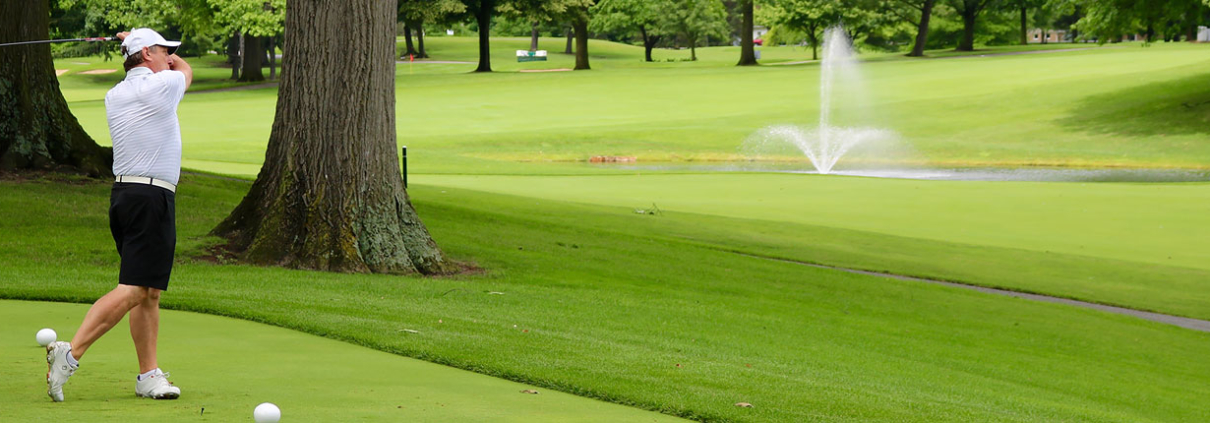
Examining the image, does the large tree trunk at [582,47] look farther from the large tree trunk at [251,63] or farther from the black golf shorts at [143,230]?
the black golf shorts at [143,230]

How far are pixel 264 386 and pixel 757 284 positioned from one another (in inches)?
390

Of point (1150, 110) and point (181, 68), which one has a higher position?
point (181, 68)

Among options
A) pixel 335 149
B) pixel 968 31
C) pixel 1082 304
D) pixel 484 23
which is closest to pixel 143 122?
pixel 335 149

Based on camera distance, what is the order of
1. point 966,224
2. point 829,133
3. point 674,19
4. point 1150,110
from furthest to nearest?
point 674,19
point 829,133
point 1150,110
point 966,224

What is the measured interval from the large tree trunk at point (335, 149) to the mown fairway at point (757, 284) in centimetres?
70

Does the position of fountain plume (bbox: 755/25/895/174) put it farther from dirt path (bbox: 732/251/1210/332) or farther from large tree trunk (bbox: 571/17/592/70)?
large tree trunk (bbox: 571/17/592/70)

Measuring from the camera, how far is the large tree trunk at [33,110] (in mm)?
17094

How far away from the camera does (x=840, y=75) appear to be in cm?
6569

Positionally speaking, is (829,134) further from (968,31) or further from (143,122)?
(143,122)

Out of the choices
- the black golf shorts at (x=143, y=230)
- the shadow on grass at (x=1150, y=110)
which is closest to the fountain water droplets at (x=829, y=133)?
the shadow on grass at (x=1150, y=110)

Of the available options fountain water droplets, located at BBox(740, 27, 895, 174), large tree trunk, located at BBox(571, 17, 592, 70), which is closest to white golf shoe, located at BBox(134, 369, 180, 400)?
fountain water droplets, located at BBox(740, 27, 895, 174)

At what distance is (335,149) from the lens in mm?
12797

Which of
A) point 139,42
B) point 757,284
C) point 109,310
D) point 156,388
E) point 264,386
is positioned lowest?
point 757,284

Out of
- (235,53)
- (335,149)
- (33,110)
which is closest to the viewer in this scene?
(335,149)
